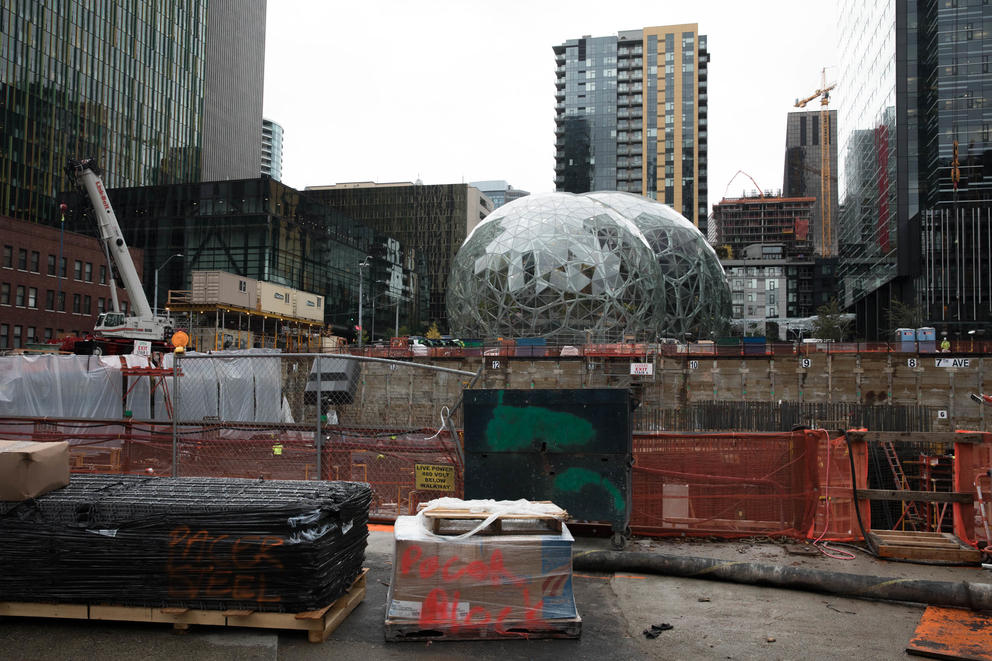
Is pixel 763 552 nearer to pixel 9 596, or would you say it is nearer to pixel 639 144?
pixel 9 596

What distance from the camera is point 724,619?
20.5 ft

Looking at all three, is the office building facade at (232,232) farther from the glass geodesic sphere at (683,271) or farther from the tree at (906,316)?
the tree at (906,316)

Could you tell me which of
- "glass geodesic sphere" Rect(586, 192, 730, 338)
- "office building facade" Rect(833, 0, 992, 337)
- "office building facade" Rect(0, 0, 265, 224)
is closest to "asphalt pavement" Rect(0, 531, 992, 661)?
"glass geodesic sphere" Rect(586, 192, 730, 338)

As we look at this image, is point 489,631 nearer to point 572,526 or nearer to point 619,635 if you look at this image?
point 619,635

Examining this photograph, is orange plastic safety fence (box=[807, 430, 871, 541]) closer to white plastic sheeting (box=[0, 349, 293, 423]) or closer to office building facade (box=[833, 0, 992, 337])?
white plastic sheeting (box=[0, 349, 293, 423])

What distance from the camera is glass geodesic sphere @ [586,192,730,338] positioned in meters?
51.1

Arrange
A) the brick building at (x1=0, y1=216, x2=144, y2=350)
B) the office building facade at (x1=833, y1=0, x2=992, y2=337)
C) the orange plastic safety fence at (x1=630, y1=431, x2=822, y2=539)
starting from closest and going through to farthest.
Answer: the orange plastic safety fence at (x1=630, y1=431, x2=822, y2=539)
the brick building at (x1=0, y1=216, x2=144, y2=350)
the office building facade at (x1=833, y1=0, x2=992, y2=337)

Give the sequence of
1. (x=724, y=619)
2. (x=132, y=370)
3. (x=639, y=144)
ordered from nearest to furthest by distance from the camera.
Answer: (x=724, y=619), (x=132, y=370), (x=639, y=144)

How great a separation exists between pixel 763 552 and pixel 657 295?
35.4 metres

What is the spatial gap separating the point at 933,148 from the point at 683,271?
22123 millimetres

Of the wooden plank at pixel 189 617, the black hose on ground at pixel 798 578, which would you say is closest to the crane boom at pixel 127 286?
the wooden plank at pixel 189 617

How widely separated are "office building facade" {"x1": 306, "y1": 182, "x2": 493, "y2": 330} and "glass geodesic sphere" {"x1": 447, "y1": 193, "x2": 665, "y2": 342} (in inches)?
2958

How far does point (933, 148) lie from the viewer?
180 ft

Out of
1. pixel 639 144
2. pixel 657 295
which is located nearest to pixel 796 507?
pixel 657 295
